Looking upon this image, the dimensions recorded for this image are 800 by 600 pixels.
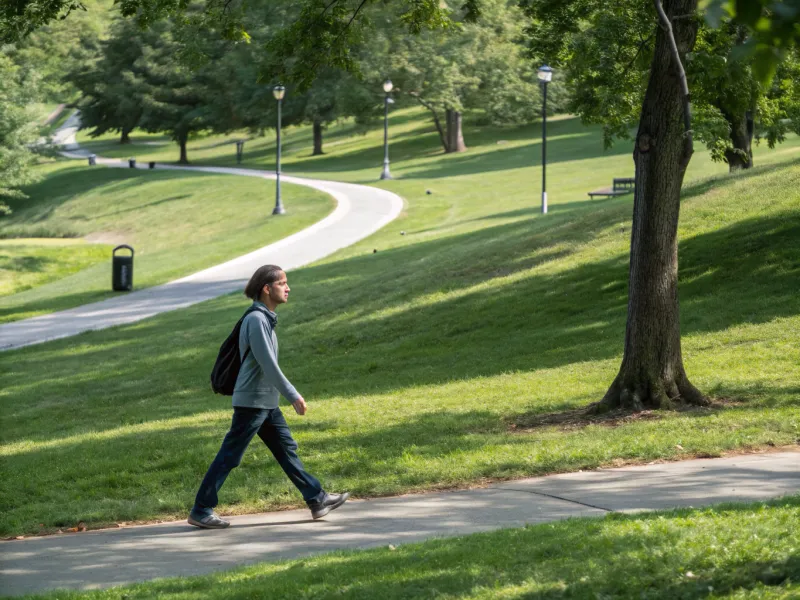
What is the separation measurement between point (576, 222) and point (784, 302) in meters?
9.17

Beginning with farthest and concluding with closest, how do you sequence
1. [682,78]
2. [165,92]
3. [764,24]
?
[165,92] < [682,78] < [764,24]

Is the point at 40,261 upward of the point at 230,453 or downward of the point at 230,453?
downward

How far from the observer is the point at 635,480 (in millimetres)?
7867

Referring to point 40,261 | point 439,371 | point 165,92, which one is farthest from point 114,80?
point 439,371

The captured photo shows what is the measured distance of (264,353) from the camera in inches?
283

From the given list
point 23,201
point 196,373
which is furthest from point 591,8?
point 23,201

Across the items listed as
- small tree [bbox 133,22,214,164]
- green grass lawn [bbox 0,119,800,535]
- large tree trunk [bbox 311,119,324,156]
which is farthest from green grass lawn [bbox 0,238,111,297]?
large tree trunk [bbox 311,119,324,156]

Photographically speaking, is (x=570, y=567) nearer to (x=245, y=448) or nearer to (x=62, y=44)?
(x=245, y=448)

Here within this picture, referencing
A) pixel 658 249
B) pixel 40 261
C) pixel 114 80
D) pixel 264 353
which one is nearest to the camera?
pixel 264 353

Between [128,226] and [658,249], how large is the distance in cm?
4342

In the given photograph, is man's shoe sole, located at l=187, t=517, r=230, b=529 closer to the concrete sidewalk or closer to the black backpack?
the concrete sidewalk

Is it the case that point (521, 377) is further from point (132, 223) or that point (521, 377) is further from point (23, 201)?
point (23, 201)

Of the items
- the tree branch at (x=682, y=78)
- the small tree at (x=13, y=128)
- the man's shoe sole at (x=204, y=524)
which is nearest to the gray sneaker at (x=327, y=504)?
the man's shoe sole at (x=204, y=524)

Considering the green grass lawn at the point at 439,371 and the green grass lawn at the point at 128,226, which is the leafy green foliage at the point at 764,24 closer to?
the green grass lawn at the point at 439,371
